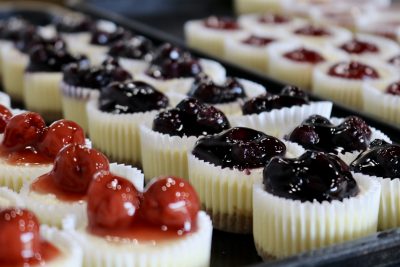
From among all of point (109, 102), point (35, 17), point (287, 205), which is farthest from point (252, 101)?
point (35, 17)

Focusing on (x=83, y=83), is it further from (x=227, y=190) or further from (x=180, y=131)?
(x=227, y=190)

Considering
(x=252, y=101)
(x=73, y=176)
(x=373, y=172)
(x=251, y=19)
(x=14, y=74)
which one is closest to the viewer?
(x=73, y=176)

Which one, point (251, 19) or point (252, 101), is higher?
point (252, 101)

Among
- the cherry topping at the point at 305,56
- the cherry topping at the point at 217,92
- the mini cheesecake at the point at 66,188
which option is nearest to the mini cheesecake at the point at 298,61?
the cherry topping at the point at 305,56

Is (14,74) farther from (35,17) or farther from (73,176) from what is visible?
(73,176)

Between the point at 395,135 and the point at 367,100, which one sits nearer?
the point at 395,135

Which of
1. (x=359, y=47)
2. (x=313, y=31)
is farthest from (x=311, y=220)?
(x=313, y=31)
